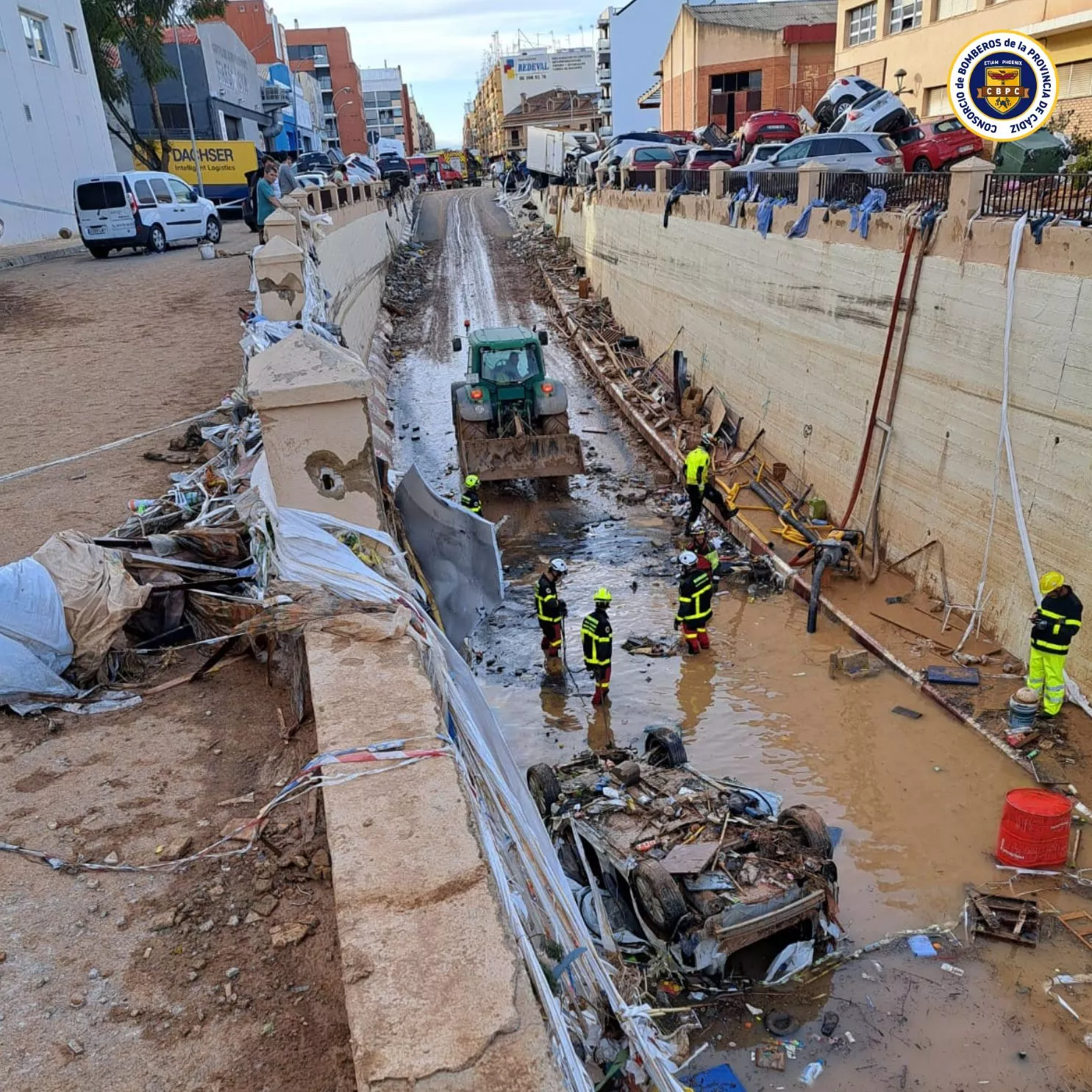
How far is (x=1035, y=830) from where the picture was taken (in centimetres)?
705

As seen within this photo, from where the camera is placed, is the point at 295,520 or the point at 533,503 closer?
the point at 295,520

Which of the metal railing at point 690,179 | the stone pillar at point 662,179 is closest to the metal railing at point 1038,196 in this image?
the metal railing at point 690,179

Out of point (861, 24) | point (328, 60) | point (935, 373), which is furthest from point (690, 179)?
point (328, 60)

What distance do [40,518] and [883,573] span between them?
32.6 ft

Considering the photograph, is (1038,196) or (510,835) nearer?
(510,835)

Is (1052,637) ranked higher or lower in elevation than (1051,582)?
lower

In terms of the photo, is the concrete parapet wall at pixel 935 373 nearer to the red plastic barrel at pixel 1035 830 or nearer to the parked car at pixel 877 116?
the red plastic barrel at pixel 1035 830

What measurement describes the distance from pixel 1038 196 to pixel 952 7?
20838mm

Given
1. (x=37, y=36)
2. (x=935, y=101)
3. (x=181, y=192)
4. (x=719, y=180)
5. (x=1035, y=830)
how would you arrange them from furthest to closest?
(x=37, y=36) → (x=935, y=101) → (x=181, y=192) → (x=719, y=180) → (x=1035, y=830)

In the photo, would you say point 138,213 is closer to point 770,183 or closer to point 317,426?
point 770,183

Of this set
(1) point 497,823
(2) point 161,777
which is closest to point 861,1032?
(1) point 497,823

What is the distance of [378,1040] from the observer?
2557 mm

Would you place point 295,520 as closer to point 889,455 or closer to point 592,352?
point 889,455

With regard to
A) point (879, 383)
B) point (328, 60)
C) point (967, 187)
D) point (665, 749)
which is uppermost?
point (328, 60)
